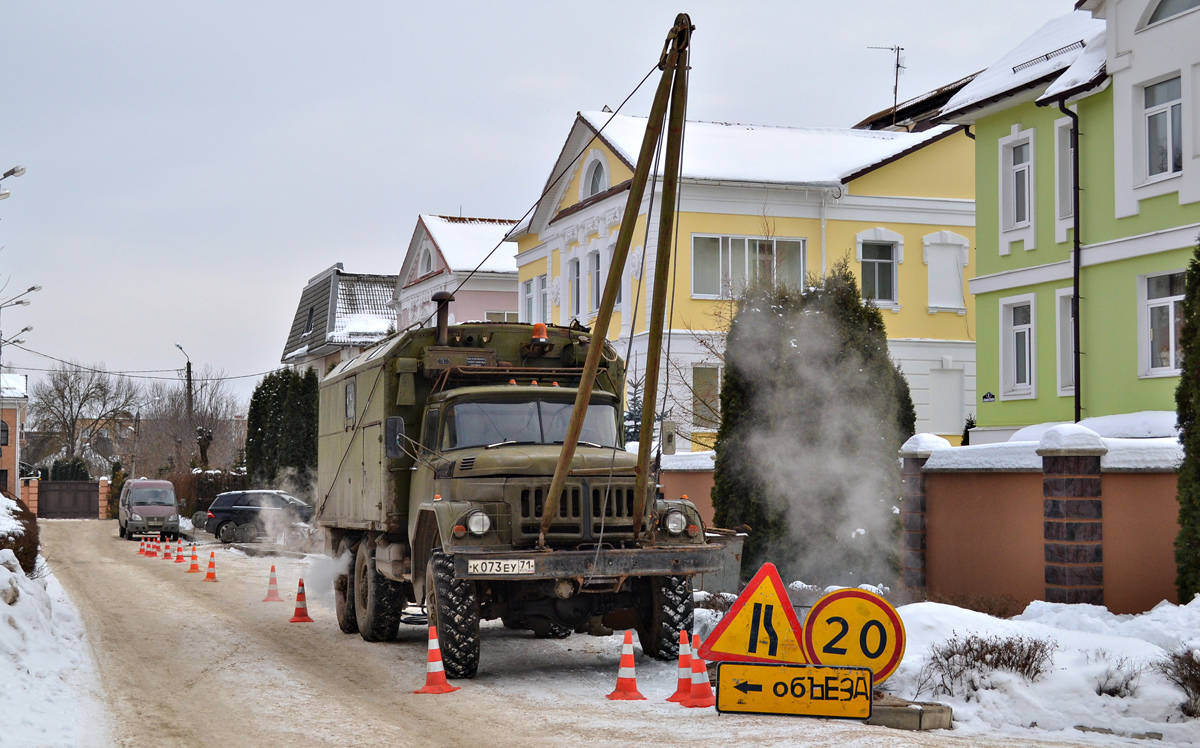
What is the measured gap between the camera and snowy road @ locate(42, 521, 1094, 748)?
886cm

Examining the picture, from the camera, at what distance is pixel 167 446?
8612cm

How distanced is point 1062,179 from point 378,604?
1511 cm

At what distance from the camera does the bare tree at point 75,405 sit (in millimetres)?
96938

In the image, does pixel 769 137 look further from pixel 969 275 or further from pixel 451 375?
pixel 451 375

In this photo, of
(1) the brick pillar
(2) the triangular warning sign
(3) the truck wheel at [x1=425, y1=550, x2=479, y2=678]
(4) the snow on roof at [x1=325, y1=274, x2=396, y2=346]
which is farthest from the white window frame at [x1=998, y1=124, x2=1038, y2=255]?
(4) the snow on roof at [x1=325, y1=274, x2=396, y2=346]

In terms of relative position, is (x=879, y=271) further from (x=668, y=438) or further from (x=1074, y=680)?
(x=1074, y=680)

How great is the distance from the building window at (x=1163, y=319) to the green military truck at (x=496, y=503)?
11166mm

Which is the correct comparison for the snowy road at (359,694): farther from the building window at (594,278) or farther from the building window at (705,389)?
the building window at (594,278)

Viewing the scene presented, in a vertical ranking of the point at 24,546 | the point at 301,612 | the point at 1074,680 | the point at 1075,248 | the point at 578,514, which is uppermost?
the point at 1075,248

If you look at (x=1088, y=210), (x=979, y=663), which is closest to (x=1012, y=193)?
(x=1088, y=210)

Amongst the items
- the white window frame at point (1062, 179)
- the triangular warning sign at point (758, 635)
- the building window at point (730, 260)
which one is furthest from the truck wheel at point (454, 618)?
the building window at point (730, 260)

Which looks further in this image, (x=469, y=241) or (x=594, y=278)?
(x=469, y=241)

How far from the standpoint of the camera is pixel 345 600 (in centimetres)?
1582

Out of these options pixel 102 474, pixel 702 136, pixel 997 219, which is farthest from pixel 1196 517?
pixel 102 474
